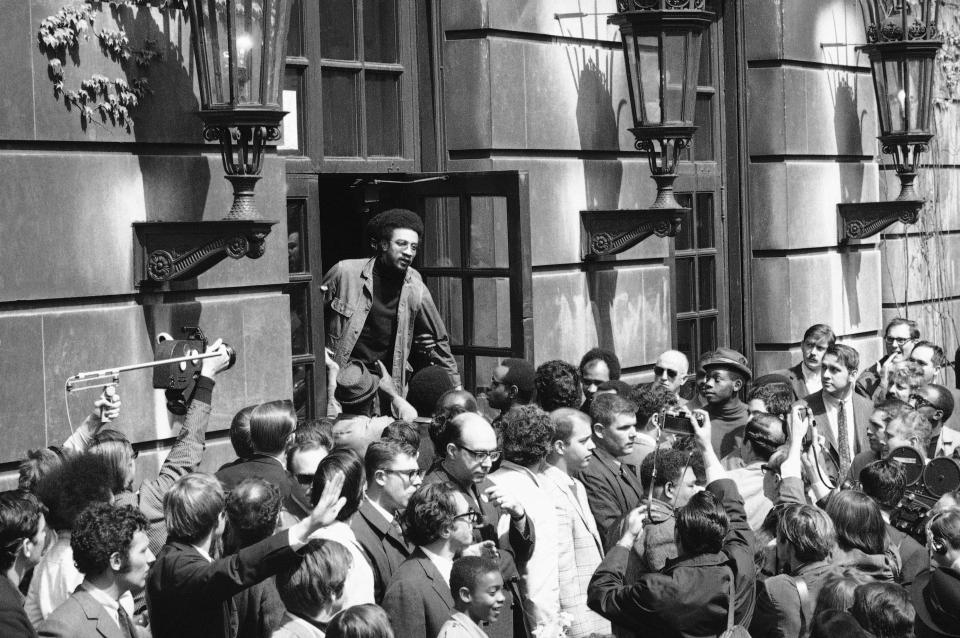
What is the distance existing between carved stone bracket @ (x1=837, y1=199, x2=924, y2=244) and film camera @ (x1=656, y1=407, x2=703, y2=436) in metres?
5.73

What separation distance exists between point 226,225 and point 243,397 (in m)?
1.10

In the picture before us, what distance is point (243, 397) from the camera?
7.86 metres

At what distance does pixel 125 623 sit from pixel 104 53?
340 centimetres

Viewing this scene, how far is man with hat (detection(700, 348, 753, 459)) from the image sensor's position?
27.7ft

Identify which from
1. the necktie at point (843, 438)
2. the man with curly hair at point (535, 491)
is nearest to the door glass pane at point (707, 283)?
the necktie at point (843, 438)

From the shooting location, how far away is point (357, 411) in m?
7.33

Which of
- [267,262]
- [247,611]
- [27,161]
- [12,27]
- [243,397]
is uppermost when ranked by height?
[12,27]

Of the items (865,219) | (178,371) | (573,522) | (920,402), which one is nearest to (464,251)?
(178,371)

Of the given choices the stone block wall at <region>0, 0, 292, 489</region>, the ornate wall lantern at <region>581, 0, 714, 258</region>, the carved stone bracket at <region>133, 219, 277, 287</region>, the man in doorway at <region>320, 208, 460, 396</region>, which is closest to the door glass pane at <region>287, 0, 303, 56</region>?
the stone block wall at <region>0, 0, 292, 489</region>

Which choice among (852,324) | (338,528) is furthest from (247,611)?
(852,324)

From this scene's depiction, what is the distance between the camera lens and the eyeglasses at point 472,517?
532cm

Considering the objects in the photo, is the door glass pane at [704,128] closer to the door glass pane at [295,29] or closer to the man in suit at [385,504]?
the door glass pane at [295,29]

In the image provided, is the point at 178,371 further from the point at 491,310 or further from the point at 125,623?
the point at 491,310

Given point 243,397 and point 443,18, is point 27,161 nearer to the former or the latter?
point 243,397
